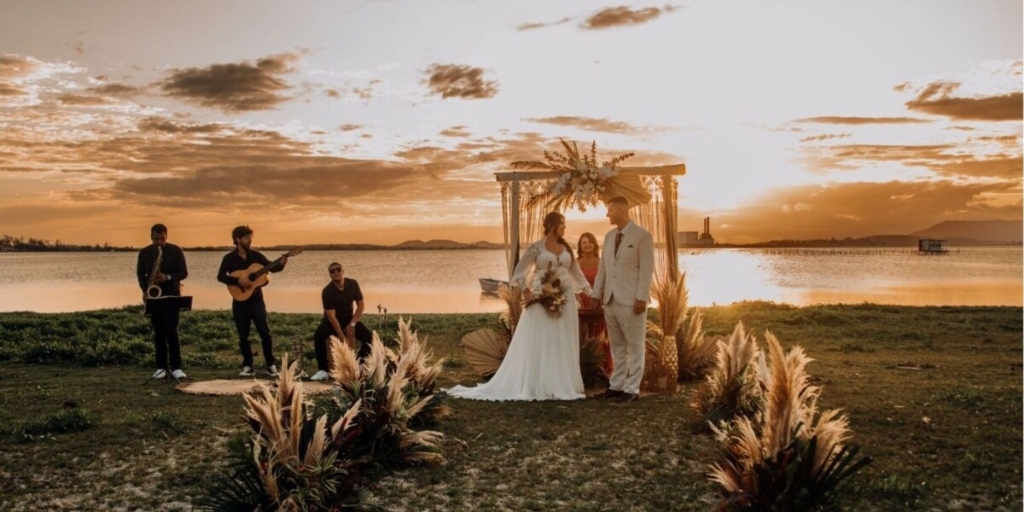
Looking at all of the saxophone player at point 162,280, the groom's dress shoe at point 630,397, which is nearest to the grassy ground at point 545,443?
the groom's dress shoe at point 630,397

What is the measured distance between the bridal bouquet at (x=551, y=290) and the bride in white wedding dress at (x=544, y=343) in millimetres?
20

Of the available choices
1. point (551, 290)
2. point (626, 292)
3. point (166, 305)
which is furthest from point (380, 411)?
point (166, 305)

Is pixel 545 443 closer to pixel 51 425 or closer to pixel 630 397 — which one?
pixel 630 397

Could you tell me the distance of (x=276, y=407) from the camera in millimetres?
4949

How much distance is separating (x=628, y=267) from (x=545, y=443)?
312 centimetres

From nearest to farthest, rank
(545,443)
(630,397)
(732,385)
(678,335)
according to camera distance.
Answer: (545,443) → (732,385) → (630,397) → (678,335)

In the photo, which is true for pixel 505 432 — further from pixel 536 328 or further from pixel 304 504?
pixel 304 504

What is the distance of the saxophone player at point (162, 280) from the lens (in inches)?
452

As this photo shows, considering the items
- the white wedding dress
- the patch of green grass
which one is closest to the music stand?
the patch of green grass

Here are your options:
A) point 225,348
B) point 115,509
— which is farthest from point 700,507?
point 225,348

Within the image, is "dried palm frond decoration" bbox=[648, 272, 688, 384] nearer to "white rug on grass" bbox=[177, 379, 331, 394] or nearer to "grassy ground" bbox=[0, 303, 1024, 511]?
"grassy ground" bbox=[0, 303, 1024, 511]

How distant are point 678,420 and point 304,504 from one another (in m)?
4.66

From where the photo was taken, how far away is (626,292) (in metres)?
10.1

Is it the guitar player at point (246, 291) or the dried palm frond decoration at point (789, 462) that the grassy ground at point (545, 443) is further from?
the dried palm frond decoration at point (789, 462)
